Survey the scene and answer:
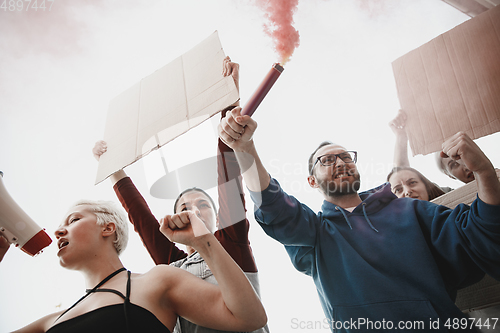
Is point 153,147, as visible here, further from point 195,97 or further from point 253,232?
point 253,232

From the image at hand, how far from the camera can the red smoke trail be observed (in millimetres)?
1118

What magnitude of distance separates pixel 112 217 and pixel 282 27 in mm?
970

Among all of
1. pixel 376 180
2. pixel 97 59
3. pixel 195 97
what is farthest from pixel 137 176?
pixel 376 180

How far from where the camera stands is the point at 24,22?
1458 mm

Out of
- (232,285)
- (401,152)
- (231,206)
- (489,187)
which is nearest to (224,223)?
(231,206)

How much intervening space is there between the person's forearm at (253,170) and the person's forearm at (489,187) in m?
0.57

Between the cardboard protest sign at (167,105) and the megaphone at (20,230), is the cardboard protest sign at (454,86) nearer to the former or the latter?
the cardboard protest sign at (167,105)

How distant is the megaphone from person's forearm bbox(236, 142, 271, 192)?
647mm

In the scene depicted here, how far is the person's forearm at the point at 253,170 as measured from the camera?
85 cm

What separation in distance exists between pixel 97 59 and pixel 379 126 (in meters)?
1.56

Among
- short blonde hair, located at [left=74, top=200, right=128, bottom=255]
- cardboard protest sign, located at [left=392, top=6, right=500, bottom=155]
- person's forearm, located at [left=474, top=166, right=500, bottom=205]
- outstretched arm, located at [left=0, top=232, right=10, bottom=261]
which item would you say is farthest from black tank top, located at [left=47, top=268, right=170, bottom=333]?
cardboard protest sign, located at [left=392, top=6, right=500, bottom=155]

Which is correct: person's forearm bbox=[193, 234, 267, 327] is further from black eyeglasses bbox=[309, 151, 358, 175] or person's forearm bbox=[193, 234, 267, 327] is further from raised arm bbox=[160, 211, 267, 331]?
black eyeglasses bbox=[309, 151, 358, 175]

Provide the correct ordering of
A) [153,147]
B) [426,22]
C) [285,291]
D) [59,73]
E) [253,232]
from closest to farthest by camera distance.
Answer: [153,147] < [285,291] < [253,232] < [59,73] < [426,22]

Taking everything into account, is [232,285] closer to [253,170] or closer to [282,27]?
[253,170]
